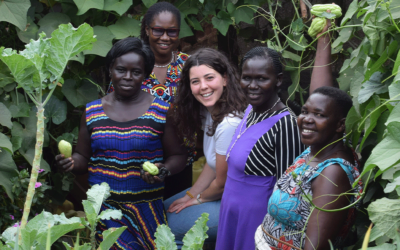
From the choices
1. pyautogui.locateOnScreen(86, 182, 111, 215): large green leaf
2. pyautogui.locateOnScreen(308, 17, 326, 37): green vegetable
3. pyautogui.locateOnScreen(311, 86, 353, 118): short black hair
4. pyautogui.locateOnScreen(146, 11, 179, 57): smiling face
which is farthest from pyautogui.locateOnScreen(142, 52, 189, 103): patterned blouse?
pyautogui.locateOnScreen(86, 182, 111, 215): large green leaf

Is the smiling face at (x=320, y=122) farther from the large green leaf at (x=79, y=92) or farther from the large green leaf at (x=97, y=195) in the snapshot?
the large green leaf at (x=79, y=92)

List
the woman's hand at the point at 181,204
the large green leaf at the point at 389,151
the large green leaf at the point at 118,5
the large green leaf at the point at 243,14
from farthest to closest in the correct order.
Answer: the large green leaf at the point at 243,14
the large green leaf at the point at 118,5
the woman's hand at the point at 181,204
the large green leaf at the point at 389,151

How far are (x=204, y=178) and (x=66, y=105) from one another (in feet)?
3.33

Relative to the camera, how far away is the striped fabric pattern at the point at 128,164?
2318 mm

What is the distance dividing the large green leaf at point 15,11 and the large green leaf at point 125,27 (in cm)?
53

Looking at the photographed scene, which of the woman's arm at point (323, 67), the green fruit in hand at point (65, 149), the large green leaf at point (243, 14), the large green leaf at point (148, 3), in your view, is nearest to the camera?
the woman's arm at point (323, 67)

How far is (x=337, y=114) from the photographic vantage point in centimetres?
166

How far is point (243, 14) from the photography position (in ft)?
10.1

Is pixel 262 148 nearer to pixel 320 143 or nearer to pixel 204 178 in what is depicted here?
pixel 320 143

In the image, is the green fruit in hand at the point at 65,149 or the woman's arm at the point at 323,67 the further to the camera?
the green fruit in hand at the point at 65,149

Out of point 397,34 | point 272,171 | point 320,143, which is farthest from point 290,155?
point 397,34

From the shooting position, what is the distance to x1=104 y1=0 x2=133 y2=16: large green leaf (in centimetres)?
278

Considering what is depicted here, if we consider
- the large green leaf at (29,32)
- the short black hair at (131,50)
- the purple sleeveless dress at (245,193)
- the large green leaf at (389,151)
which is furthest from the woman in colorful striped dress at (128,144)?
the large green leaf at (389,151)

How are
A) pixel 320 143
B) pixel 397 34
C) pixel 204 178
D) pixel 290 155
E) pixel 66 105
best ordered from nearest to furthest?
pixel 397 34, pixel 320 143, pixel 290 155, pixel 204 178, pixel 66 105
